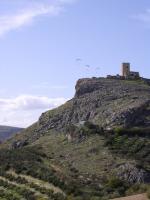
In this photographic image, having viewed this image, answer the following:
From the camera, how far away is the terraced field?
179 ft

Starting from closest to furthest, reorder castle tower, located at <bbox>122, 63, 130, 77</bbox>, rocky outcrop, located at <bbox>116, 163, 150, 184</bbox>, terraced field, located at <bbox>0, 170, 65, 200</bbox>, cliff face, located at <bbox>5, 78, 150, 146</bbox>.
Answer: terraced field, located at <bbox>0, 170, 65, 200</bbox>
rocky outcrop, located at <bbox>116, 163, 150, 184</bbox>
cliff face, located at <bbox>5, 78, 150, 146</bbox>
castle tower, located at <bbox>122, 63, 130, 77</bbox>

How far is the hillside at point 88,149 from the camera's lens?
60188mm

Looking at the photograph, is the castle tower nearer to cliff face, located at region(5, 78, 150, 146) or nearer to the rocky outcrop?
cliff face, located at region(5, 78, 150, 146)

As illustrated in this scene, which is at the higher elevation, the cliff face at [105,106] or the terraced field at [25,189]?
the cliff face at [105,106]

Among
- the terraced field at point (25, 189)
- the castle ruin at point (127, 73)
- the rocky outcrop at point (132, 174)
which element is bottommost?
the terraced field at point (25, 189)

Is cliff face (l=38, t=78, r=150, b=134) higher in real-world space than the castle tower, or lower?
lower

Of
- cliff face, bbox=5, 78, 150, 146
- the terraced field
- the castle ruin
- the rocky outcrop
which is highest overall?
the castle ruin

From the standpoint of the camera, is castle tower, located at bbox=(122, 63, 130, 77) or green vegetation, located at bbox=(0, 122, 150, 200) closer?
green vegetation, located at bbox=(0, 122, 150, 200)

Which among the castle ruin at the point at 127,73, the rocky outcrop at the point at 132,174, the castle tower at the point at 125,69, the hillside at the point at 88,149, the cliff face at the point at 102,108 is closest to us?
the hillside at the point at 88,149

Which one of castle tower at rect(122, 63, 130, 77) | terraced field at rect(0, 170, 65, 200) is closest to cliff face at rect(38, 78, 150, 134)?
castle tower at rect(122, 63, 130, 77)

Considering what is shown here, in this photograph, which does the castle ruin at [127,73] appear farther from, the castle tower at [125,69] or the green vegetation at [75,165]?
the green vegetation at [75,165]

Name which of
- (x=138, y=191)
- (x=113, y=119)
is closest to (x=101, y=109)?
(x=113, y=119)

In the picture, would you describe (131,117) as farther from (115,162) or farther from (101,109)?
(115,162)

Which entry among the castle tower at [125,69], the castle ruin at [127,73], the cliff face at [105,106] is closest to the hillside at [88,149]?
the cliff face at [105,106]
